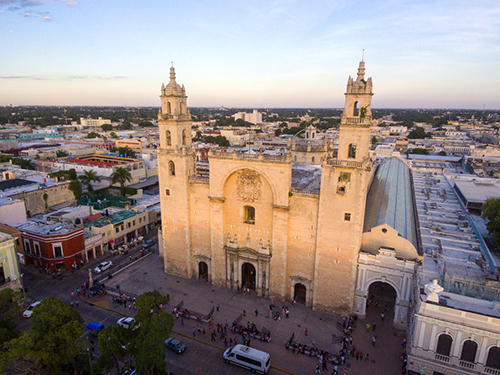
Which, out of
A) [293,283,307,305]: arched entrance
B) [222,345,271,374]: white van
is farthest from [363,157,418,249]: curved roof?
[222,345,271,374]: white van

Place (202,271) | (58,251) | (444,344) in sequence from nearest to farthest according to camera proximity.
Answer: (444,344), (58,251), (202,271)

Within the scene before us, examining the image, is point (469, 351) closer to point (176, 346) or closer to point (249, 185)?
point (176, 346)

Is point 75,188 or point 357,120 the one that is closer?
point 357,120

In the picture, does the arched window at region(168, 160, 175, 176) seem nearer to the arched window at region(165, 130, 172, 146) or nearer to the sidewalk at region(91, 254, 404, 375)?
the arched window at region(165, 130, 172, 146)

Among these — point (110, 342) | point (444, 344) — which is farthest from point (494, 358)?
point (110, 342)

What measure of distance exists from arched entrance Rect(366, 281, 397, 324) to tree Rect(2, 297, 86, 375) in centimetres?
2337

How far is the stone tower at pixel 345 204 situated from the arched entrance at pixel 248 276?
7625 mm

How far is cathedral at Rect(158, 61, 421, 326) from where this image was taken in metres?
26.6

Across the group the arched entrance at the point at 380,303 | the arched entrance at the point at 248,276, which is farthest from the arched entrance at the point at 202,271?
the arched entrance at the point at 380,303

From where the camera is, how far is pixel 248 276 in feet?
113

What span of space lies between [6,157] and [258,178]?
2740 inches

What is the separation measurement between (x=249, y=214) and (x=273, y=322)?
10242mm

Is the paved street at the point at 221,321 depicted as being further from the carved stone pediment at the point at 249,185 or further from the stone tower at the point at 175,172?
the carved stone pediment at the point at 249,185

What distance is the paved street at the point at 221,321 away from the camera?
23484mm
